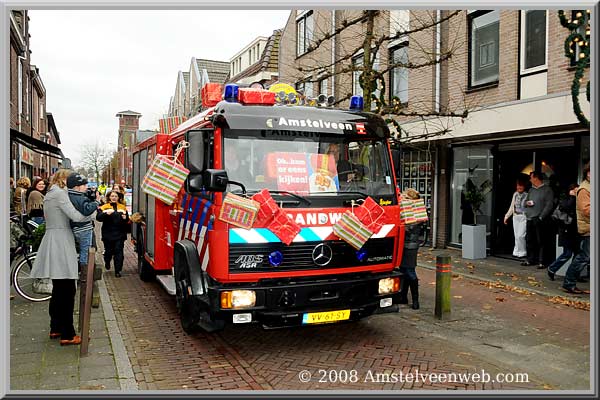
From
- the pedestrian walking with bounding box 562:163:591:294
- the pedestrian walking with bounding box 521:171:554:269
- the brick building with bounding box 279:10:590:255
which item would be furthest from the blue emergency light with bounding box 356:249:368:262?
the pedestrian walking with bounding box 521:171:554:269

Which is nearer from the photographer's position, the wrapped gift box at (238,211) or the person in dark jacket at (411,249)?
the wrapped gift box at (238,211)

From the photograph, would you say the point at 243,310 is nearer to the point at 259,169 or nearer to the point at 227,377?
the point at 227,377

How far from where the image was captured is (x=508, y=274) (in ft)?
33.9

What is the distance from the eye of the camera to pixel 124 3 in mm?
4613

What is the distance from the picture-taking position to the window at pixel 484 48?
478 inches

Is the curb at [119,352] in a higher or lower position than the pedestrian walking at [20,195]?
lower

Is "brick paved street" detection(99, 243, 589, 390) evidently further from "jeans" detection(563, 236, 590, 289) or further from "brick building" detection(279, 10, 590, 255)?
"brick building" detection(279, 10, 590, 255)

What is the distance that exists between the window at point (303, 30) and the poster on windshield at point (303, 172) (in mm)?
15208

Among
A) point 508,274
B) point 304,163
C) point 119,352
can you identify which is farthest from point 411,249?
point 119,352

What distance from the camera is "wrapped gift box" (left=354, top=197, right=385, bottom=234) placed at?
5590mm

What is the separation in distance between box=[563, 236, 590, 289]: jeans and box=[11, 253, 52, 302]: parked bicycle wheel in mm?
8021

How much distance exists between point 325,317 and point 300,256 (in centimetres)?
67

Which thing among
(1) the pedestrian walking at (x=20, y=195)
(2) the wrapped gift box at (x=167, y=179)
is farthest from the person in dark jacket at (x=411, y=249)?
(1) the pedestrian walking at (x=20, y=195)

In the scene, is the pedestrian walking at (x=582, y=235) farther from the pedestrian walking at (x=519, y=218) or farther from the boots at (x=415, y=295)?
the pedestrian walking at (x=519, y=218)
